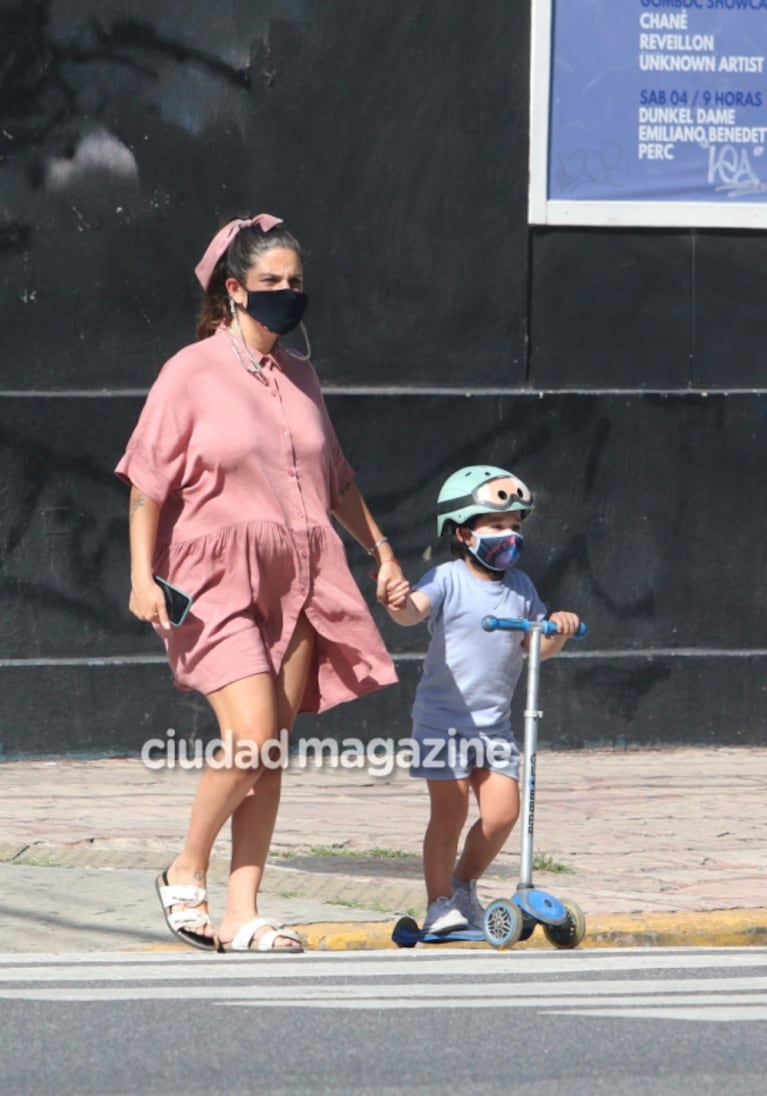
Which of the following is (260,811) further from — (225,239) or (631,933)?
(225,239)

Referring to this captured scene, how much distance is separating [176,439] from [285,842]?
7.74 feet

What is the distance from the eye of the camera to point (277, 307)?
6520 mm

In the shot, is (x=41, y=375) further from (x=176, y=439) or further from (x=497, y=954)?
(x=497, y=954)

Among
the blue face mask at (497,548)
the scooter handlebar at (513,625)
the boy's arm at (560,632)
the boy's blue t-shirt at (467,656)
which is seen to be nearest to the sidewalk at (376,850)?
the boy's blue t-shirt at (467,656)

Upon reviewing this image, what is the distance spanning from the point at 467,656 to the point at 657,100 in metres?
4.64

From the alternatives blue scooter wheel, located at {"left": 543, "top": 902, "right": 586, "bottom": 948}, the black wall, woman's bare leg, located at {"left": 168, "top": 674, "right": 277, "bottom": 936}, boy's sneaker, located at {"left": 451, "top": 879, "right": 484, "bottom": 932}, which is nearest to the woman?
woman's bare leg, located at {"left": 168, "top": 674, "right": 277, "bottom": 936}

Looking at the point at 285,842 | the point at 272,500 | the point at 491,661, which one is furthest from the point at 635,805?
the point at 272,500

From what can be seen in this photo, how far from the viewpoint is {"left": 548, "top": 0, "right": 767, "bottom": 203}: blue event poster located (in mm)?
10484

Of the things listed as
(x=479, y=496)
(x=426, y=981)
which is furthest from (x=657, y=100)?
(x=426, y=981)

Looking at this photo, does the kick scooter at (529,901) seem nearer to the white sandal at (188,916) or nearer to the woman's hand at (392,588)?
the woman's hand at (392,588)

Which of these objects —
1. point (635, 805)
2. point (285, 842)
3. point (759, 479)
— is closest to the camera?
point (285, 842)

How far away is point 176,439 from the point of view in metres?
6.38

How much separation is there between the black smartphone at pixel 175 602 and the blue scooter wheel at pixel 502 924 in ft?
4.00

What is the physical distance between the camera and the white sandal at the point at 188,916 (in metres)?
6.39
